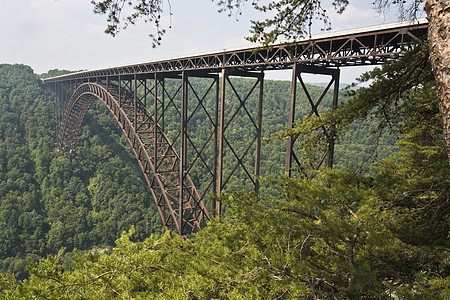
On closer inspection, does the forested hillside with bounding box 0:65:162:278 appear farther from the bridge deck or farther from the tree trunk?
the tree trunk

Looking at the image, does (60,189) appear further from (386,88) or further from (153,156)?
(386,88)

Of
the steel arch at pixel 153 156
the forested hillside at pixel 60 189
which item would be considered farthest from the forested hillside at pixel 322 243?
the forested hillside at pixel 60 189

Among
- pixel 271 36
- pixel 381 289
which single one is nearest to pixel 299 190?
pixel 381 289

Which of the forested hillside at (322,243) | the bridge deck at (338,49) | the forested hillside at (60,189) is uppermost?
the bridge deck at (338,49)

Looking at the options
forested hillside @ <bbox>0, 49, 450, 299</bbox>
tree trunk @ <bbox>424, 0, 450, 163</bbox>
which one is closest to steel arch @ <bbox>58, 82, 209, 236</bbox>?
forested hillside @ <bbox>0, 49, 450, 299</bbox>

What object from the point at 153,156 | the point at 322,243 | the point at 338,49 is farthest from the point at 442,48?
the point at 153,156

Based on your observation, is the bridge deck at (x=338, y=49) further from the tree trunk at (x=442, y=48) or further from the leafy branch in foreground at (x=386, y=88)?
the tree trunk at (x=442, y=48)

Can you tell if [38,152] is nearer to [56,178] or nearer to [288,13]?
[56,178]
